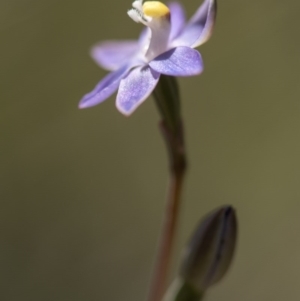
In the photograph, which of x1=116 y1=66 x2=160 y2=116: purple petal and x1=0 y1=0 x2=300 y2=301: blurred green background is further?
x1=0 y1=0 x2=300 y2=301: blurred green background

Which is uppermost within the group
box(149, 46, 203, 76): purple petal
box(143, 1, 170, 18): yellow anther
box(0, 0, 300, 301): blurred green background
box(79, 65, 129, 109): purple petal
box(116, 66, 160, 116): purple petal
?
box(143, 1, 170, 18): yellow anther

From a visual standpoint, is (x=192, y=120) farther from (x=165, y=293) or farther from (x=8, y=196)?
(x=165, y=293)

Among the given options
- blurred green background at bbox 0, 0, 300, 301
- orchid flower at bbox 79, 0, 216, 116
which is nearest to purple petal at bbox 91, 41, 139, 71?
orchid flower at bbox 79, 0, 216, 116

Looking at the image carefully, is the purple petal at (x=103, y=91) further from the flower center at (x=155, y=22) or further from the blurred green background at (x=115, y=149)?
the blurred green background at (x=115, y=149)

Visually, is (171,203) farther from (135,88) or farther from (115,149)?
(115,149)

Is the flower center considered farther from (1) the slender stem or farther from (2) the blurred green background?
(2) the blurred green background

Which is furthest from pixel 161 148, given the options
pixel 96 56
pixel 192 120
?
pixel 96 56
